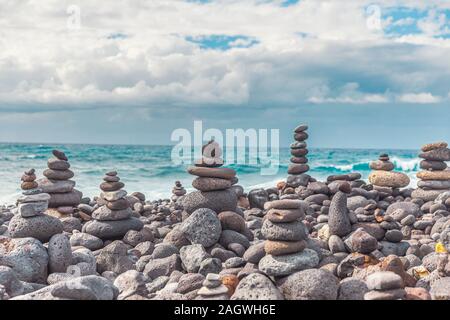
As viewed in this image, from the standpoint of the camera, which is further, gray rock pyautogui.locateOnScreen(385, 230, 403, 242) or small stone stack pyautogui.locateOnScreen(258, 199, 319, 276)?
gray rock pyautogui.locateOnScreen(385, 230, 403, 242)

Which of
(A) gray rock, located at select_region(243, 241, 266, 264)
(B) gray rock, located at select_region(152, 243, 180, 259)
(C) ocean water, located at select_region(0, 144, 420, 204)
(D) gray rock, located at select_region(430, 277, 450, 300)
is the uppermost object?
(D) gray rock, located at select_region(430, 277, 450, 300)

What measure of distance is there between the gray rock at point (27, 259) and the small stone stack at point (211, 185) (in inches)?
112

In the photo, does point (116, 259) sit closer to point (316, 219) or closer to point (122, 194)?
point (122, 194)

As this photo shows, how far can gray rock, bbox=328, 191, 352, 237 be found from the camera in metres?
8.88

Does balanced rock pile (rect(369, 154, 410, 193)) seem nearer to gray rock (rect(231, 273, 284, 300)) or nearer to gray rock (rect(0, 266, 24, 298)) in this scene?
gray rock (rect(231, 273, 284, 300))

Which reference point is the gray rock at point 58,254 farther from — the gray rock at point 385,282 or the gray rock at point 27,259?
the gray rock at point 385,282

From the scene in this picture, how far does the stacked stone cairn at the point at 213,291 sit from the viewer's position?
17.5 feet

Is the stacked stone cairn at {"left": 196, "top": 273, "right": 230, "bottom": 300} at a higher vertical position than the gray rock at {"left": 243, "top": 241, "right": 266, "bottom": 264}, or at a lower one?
higher

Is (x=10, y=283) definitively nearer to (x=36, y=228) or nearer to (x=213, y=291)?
(x=36, y=228)

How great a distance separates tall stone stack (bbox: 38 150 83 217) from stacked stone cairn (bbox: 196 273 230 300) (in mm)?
8128

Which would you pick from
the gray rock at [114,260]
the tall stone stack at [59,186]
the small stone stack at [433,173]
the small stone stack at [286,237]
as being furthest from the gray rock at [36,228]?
the small stone stack at [433,173]

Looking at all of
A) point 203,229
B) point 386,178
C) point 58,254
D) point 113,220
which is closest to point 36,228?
point 58,254

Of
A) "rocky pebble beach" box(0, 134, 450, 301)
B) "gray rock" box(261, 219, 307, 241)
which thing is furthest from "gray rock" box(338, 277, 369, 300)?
"gray rock" box(261, 219, 307, 241)
